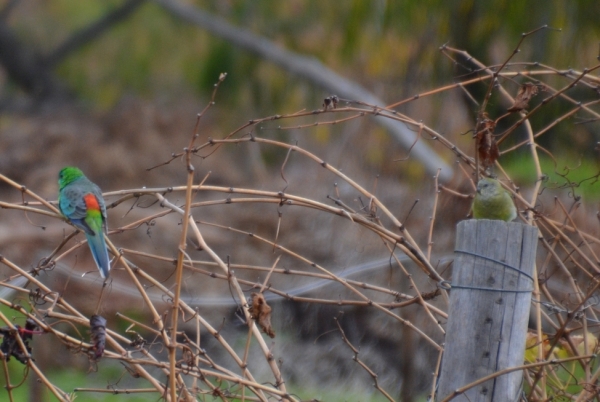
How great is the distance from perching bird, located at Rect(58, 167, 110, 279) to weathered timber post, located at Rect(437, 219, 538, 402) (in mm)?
1522

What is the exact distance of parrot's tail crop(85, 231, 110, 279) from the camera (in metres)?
3.23

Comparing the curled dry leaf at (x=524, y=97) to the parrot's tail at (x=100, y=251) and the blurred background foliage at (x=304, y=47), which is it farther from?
the blurred background foliage at (x=304, y=47)

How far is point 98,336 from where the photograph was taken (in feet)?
7.57

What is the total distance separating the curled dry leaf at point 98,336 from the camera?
7.50 feet

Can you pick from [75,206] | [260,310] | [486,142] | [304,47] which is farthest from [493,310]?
[304,47]

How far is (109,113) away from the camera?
35.4 ft

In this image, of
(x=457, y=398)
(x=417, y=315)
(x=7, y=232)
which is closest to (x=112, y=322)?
(x=7, y=232)


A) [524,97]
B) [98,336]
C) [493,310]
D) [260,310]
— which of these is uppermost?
[524,97]

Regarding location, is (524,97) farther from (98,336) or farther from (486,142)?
(98,336)

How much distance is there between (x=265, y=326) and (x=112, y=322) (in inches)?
210

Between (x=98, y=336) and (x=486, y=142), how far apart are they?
1450 millimetres

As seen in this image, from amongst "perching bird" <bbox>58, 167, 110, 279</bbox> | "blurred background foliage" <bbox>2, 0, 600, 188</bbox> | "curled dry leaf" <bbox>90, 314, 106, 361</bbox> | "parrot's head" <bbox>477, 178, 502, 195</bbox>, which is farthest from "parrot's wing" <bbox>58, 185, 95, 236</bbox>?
"blurred background foliage" <bbox>2, 0, 600, 188</bbox>

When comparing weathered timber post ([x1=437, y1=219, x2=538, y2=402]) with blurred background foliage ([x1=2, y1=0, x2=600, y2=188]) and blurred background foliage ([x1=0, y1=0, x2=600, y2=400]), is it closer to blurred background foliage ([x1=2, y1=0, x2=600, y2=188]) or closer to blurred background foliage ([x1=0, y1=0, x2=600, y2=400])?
blurred background foliage ([x1=2, y1=0, x2=600, y2=188])

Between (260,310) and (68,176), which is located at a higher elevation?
(68,176)
